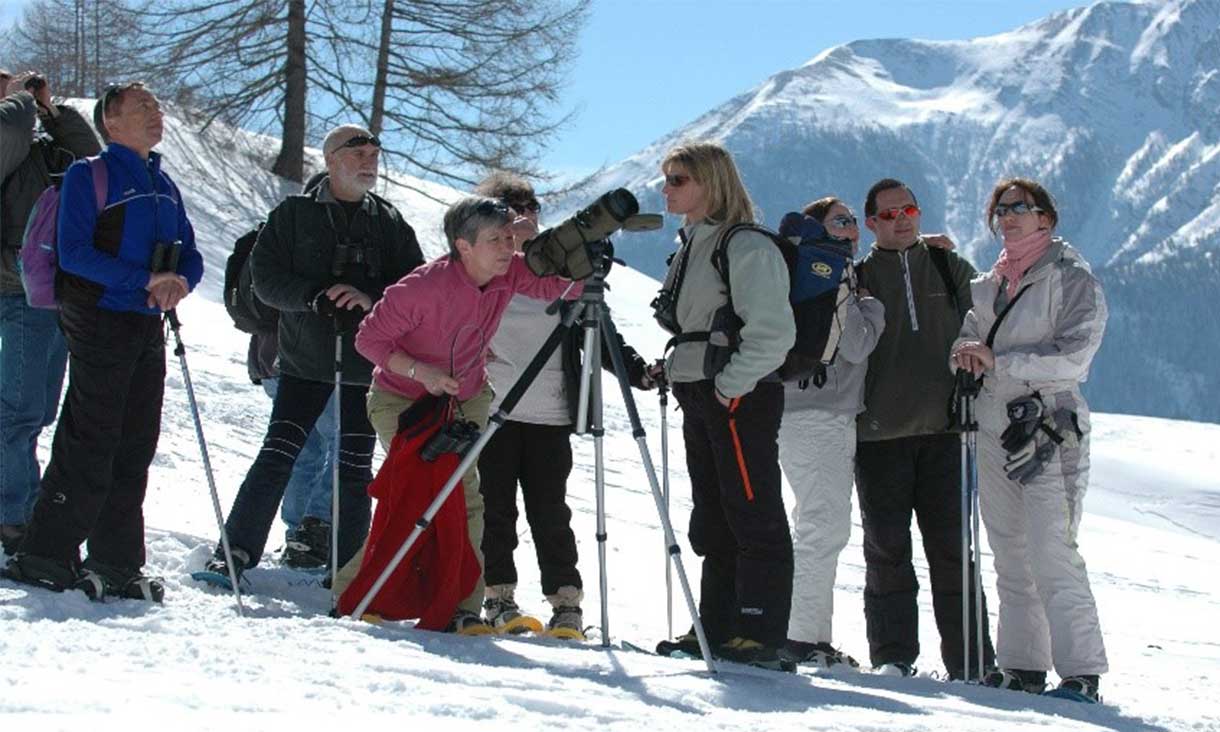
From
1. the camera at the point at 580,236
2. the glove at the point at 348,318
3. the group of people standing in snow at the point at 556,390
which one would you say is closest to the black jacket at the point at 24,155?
the group of people standing in snow at the point at 556,390

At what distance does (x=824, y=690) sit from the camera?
4949 mm

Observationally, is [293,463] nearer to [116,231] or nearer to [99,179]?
[116,231]

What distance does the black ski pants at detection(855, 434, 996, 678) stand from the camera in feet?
20.8

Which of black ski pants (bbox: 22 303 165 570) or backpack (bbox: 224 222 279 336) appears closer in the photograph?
black ski pants (bbox: 22 303 165 570)

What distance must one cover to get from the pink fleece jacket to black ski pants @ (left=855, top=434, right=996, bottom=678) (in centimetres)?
162

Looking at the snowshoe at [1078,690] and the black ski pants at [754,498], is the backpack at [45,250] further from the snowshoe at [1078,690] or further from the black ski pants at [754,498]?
the snowshoe at [1078,690]

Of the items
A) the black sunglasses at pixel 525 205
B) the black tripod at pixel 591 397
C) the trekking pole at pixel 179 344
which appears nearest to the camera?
the black tripod at pixel 591 397

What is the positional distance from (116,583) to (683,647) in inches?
84.9

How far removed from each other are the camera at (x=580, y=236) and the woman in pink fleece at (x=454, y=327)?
370 mm

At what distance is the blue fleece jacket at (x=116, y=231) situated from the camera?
5.51 m

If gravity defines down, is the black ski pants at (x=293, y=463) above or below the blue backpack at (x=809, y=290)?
below

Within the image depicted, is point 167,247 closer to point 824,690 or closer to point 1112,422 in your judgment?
point 824,690

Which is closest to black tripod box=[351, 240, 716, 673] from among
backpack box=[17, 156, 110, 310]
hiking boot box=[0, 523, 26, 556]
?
hiking boot box=[0, 523, 26, 556]

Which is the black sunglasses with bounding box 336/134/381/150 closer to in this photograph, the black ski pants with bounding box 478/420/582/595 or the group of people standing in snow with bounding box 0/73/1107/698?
the group of people standing in snow with bounding box 0/73/1107/698
